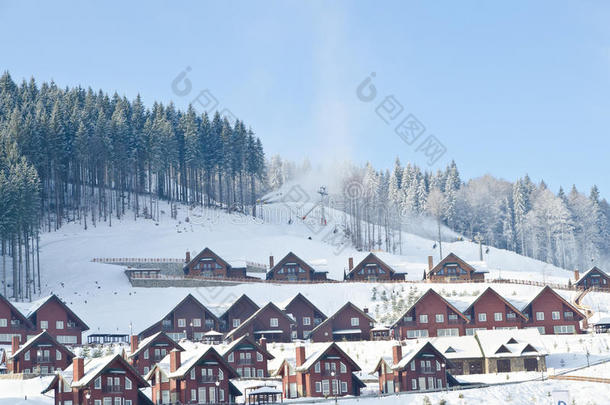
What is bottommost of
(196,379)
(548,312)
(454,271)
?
(196,379)

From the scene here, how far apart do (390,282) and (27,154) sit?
48.5 meters

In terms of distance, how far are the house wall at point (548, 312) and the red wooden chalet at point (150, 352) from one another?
117ft

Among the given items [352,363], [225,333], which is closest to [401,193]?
[225,333]

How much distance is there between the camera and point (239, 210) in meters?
135

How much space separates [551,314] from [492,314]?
5638 mm

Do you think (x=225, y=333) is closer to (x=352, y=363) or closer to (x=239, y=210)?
(x=352, y=363)

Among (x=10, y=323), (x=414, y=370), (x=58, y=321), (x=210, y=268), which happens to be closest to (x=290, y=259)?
(x=210, y=268)

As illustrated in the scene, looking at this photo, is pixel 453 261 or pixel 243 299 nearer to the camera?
pixel 243 299

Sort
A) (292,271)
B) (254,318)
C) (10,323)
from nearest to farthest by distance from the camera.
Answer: (10,323), (254,318), (292,271)

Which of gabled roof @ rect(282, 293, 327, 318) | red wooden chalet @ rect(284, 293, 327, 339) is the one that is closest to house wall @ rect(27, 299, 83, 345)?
gabled roof @ rect(282, 293, 327, 318)

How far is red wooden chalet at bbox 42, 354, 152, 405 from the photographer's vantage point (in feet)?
183

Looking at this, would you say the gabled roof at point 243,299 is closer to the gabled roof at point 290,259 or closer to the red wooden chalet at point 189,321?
the red wooden chalet at point 189,321

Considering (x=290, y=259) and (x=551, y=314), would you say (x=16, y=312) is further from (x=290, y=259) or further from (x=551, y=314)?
(x=551, y=314)

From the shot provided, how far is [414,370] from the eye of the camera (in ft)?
214
